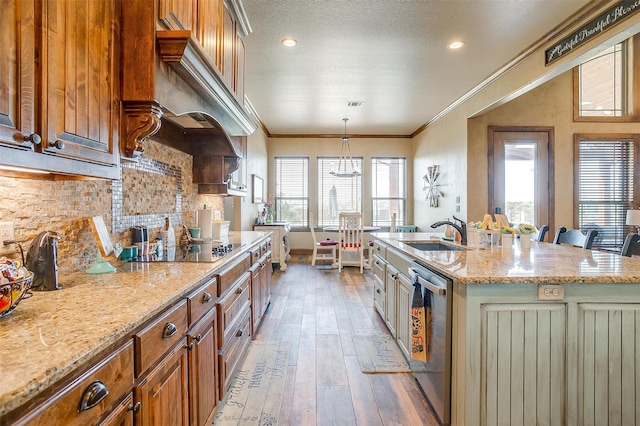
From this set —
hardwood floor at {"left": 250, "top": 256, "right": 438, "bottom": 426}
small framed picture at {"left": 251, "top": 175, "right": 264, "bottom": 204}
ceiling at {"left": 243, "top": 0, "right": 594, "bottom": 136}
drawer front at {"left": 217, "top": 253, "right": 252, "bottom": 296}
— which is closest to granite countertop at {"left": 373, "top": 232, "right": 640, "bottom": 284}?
hardwood floor at {"left": 250, "top": 256, "right": 438, "bottom": 426}

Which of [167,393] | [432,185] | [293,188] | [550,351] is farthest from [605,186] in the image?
[167,393]

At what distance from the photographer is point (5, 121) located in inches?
33.7

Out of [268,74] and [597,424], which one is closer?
[597,424]

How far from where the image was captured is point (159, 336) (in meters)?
1.14

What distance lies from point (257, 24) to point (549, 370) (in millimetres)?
3282

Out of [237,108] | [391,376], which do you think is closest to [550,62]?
[237,108]

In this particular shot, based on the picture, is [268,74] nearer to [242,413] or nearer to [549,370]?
[242,413]

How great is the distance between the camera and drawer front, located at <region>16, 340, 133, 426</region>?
26.5 inches

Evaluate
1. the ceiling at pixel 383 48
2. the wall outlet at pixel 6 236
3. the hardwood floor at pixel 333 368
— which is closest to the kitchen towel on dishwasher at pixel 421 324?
the hardwood floor at pixel 333 368

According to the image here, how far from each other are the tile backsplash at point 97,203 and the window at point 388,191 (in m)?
5.48

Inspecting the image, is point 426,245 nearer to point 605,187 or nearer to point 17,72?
point 17,72

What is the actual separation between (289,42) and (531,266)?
289 centimetres

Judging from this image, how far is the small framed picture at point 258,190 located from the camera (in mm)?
6050

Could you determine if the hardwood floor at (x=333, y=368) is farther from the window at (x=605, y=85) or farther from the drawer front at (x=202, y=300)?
the window at (x=605, y=85)
